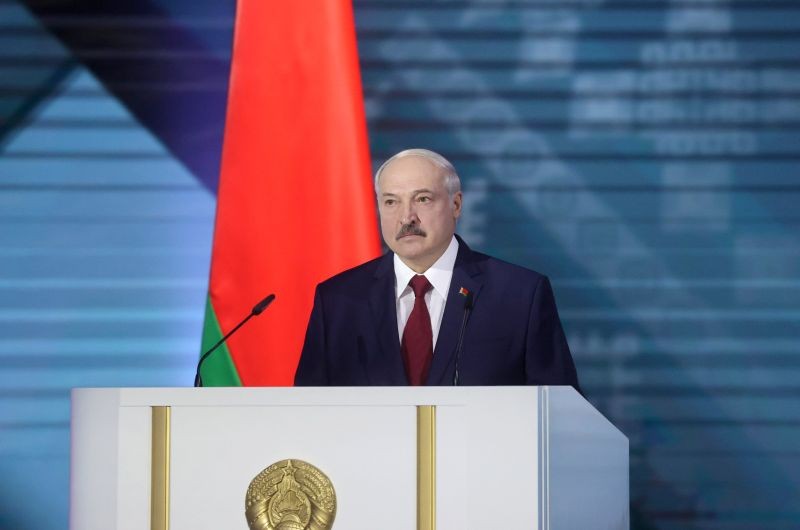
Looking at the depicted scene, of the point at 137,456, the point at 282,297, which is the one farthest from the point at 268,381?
the point at 137,456

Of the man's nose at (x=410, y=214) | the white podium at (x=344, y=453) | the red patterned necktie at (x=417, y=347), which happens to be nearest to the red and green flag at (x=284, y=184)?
the man's nose at (x=410, y=214)

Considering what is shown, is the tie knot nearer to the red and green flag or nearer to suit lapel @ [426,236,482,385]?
suit lapel @ [426,236,482,385]

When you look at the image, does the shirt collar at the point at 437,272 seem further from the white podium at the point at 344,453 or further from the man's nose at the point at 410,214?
the white podium at the point at 344,453

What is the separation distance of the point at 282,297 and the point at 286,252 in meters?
0.15

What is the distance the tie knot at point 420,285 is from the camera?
10.4ft

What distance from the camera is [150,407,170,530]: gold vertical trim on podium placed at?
226cm

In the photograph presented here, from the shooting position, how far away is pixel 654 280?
505 centimetres

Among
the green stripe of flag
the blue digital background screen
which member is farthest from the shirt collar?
the blue digital background screen

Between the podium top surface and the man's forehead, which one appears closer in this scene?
the podium top surface

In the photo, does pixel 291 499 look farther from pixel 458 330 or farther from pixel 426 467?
pixel 458 330

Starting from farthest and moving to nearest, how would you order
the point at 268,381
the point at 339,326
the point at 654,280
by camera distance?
1. the point at 654,280
2. the point at 268,381
3. the point at 339,326

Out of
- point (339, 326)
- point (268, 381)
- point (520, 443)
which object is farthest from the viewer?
point (268, 381)

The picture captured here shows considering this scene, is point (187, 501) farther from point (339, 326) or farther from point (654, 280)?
point (654, 280)

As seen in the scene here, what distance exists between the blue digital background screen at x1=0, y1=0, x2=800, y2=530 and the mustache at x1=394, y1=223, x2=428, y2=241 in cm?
186
